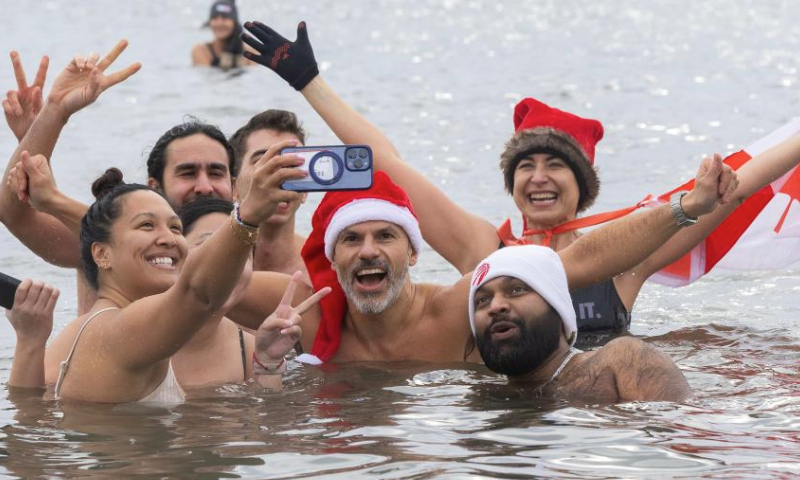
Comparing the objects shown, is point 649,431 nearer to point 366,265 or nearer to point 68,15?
point 366,265

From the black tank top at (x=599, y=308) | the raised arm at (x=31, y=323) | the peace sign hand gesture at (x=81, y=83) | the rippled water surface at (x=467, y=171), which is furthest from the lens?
the black tank top at (x=599, y=308)

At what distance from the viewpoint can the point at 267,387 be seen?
7637mm

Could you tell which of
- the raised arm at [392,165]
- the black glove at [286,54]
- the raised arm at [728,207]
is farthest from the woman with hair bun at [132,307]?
the raised arm at [728,207]

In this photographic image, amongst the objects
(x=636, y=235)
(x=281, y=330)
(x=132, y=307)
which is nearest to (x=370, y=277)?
(x=281, y=330)

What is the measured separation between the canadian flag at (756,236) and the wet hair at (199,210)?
3.25 meters

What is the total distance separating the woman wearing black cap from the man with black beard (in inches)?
519

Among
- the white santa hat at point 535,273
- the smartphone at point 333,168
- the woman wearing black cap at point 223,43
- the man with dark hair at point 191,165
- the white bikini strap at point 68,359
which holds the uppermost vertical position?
the woman wearing black cap at point 223,43

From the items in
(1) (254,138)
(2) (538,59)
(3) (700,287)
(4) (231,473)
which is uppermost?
(2) (538,59)

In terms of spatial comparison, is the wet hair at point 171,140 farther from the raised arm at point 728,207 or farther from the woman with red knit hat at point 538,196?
the raised arm at point 728,207

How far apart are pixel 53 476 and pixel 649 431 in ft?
8.71

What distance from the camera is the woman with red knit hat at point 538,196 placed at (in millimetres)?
8875

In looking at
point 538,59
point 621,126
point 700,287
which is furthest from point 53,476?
point 538,59

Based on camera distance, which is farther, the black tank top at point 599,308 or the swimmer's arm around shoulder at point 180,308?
the black tank top at point 599,308

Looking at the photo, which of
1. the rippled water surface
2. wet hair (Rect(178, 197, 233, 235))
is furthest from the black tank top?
wet hair (Rect(178, 197, 233, 235))
